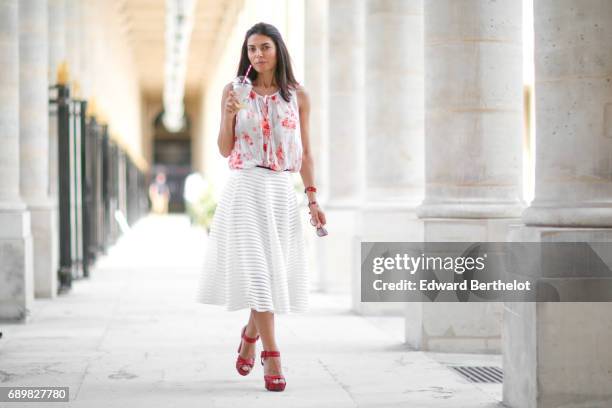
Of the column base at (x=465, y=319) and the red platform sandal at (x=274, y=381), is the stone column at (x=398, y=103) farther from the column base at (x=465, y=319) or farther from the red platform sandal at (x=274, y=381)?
the red platform sandal at (x=274, y=381)

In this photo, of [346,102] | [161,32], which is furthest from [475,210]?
[161,32]

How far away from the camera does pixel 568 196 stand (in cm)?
572

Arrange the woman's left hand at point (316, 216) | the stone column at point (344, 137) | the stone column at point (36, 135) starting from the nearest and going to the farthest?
the woman's left hand at point (316, 216) → the stone column at point (36, 135) → the stone column at point (344, 137)

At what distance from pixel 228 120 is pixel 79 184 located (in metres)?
12.9

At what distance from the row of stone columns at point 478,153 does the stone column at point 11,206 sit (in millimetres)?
3322

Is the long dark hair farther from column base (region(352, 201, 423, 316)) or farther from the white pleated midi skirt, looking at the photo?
column base (region(352, 201, 423, 316))

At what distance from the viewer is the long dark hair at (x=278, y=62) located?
6.17 metres

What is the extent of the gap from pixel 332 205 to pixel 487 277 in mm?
5733

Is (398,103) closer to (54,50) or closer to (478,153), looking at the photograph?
(478,153)

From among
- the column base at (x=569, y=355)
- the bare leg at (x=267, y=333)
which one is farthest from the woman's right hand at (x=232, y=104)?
the column base at (x=569, y=355)

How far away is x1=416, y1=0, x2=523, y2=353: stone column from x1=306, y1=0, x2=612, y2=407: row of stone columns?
11 mm

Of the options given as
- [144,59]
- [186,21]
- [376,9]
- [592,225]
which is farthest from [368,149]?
[144,59]

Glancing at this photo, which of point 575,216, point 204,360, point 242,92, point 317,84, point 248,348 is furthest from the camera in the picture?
point 317,84

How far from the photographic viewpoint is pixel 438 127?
8219 mm
